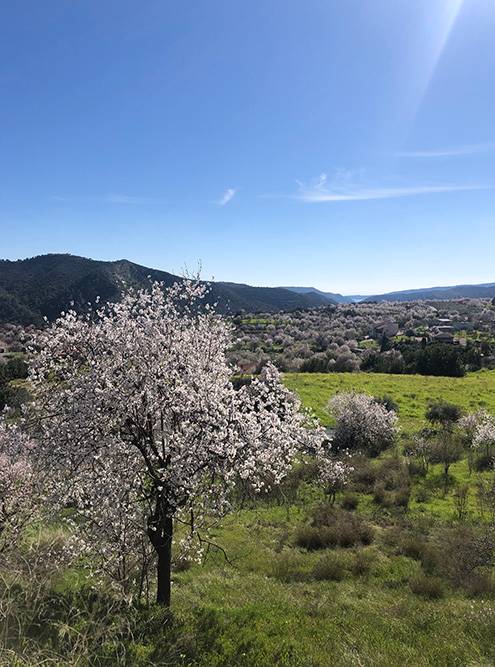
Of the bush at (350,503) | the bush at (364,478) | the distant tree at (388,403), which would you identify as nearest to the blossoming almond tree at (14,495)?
the bush at (350,503)

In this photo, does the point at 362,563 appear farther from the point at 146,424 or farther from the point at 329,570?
the point at 146,424

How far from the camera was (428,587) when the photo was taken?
54.5ft

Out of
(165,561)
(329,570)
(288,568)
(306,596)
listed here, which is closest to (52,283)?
(288,568)

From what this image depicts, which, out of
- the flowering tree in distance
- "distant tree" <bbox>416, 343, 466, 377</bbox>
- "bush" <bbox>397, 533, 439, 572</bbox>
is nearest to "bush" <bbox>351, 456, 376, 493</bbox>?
"bush" <bbox>397, 533, 439, 572</bbox>

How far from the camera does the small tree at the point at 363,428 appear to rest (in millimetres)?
42875

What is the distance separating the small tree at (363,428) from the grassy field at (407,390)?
354 cm

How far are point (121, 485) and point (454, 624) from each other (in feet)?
31.0

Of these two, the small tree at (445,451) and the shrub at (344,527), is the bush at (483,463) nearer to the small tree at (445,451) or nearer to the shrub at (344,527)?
the small tree at (445,451)

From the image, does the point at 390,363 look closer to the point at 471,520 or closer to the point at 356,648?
the point at 471,520

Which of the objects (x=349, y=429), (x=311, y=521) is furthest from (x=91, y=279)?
(x=311, y=521)

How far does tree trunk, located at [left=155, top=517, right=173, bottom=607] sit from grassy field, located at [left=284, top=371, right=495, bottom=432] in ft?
122

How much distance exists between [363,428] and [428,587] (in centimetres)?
2667

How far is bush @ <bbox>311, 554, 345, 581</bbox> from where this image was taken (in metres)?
18.5

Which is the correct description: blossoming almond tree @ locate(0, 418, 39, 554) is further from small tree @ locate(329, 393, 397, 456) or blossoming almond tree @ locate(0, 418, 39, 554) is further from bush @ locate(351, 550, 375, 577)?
small tree @ locate(329, 393, 397, 456)
